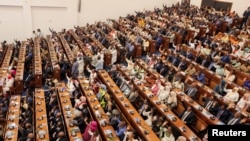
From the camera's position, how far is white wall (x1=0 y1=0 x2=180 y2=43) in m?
16.5

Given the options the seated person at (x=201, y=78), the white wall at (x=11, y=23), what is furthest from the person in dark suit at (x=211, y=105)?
the white wall at (x=11, y=23)

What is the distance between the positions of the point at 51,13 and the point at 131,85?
11.2m

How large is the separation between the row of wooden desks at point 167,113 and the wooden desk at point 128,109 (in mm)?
706

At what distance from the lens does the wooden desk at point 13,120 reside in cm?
Answer: 688

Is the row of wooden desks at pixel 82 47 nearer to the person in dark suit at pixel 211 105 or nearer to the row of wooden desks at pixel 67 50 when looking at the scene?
the row of wooden desks at pixel 67 50

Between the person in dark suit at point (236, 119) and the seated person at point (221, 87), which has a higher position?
the seated person at point (221, 87)

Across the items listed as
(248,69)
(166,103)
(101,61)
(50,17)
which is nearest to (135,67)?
(101,61)

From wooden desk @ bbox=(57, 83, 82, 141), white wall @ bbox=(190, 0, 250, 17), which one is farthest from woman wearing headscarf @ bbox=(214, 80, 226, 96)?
white wall @ bbox=(190, 0, 250, 17)

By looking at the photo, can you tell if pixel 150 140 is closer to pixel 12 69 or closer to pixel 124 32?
pixel 12 69

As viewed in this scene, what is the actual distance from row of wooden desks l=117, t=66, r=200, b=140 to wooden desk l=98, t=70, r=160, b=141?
2.32 feet

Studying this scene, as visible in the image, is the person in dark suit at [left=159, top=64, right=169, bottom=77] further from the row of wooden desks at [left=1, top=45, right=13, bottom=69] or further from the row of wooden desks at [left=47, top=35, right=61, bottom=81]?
the row of wooden desks at [left=1, top=45, right=13, bottom=69]

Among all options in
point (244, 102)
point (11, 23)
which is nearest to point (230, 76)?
point (244, 102)

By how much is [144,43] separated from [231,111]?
6.59 metres

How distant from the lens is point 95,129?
6.85m
